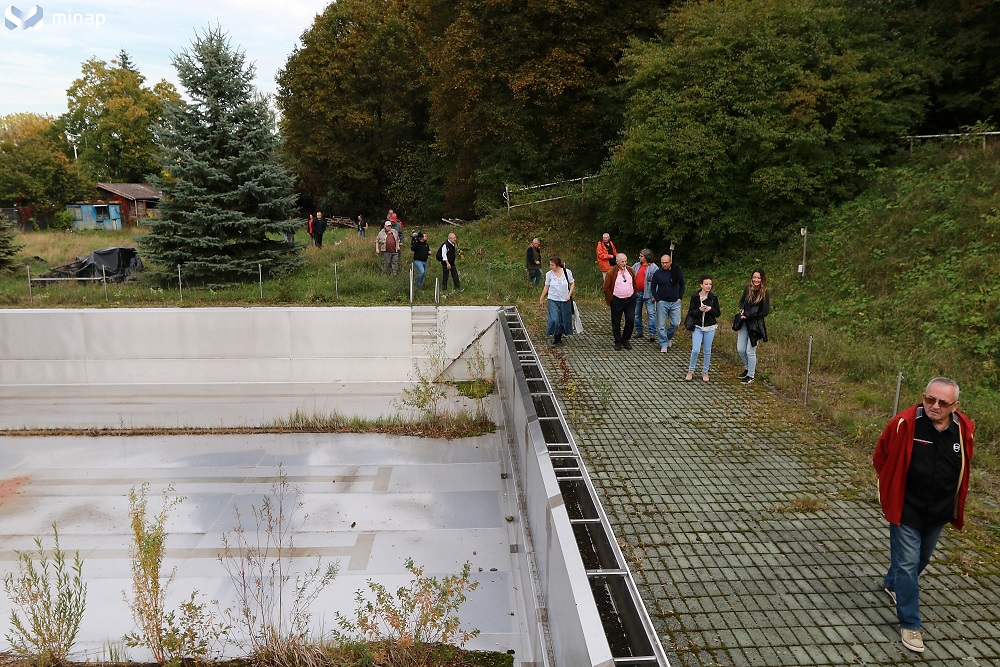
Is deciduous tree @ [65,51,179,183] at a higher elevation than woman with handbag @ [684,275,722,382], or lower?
higher

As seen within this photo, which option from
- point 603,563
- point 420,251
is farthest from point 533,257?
point 603,563

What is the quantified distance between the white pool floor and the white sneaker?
11.3 ft

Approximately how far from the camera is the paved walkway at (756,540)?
14.7 feet

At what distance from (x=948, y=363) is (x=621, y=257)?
519cm

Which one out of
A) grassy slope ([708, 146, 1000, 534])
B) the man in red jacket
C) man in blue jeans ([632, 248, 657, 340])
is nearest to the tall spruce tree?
man in blue jeans ([632, 248, 657, 340])

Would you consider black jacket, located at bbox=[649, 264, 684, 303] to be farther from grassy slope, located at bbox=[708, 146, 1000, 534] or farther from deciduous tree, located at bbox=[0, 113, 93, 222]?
deciduous tree, located at bbox=[0, 113, 93, 222]

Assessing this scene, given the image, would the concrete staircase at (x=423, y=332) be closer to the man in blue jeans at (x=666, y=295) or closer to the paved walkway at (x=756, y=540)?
the man in blue jeans at (x=666, y=295)

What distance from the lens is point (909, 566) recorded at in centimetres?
445

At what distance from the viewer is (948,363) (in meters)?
10.6

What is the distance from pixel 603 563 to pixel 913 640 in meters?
2.00

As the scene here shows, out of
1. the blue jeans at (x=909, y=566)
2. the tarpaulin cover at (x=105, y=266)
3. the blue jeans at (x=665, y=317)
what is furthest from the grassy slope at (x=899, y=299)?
the tarpaulin cover at (x=105, y=266)

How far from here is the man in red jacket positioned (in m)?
4.34

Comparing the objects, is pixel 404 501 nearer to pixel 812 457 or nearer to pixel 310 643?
A: pixel 310 643

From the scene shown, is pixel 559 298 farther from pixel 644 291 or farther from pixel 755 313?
pixel 755 313
